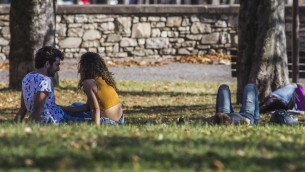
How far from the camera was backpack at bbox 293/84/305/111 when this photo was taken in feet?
45.1

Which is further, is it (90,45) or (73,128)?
(90,45)

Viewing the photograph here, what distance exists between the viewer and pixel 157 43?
81.2 feet

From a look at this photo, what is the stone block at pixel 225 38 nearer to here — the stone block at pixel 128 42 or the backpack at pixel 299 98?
the stone block at pixel 128 42

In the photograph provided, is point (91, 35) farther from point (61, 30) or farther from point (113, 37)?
point (61, 30)

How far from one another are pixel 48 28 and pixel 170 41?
284 inches

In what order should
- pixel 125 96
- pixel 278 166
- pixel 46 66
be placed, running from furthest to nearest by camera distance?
pixel 125 96, pixel 46 66, pixel 278 166

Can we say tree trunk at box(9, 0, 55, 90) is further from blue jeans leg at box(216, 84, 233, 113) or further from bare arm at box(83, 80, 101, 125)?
bare arm at box(83, 80, 101, 125)

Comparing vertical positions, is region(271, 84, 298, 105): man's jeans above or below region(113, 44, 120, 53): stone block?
below

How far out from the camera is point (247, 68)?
53.4 ft

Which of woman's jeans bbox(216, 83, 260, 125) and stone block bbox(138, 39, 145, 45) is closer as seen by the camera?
woman's jeans bbox(216, 83, 260, 125)

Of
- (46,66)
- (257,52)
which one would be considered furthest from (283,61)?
(46,66)

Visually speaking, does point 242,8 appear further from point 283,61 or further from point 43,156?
point 43,156

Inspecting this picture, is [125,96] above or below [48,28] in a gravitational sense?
below

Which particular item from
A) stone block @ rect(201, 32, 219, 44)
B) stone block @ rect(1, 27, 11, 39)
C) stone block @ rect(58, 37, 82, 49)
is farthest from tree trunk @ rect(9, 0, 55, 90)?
stone block @ rect(201, 32, 219, 44)
